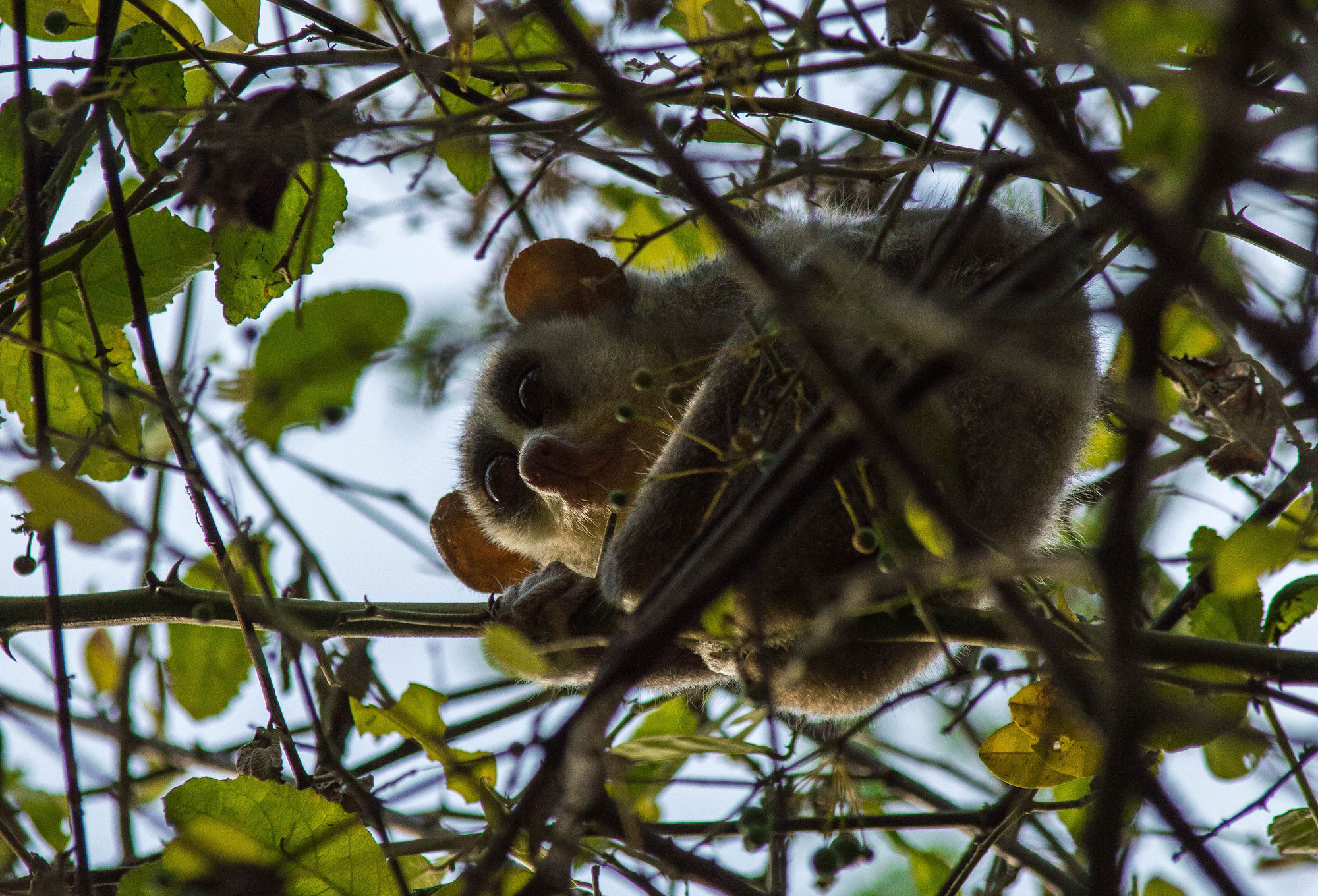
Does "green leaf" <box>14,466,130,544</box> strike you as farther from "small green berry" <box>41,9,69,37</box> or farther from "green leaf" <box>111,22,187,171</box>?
"small green berry" <box>41,9,69,37</box>

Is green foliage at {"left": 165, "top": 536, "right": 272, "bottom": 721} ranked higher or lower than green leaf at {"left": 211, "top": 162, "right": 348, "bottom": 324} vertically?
lower

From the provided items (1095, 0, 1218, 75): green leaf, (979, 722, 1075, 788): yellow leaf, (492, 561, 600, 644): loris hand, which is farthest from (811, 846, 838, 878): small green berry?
(1095, 0, 1218, 75): green leaf

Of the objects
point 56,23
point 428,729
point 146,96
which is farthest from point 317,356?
point 56,23

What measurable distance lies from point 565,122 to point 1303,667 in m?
1.79

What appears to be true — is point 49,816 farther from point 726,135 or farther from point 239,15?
point 726,135

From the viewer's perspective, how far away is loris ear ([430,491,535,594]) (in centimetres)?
413

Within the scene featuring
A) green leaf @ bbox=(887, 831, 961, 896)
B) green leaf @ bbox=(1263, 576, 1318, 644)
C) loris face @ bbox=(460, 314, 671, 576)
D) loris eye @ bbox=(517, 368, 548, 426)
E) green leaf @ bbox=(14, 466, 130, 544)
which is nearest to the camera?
green leaf @ bbox=(14, 466, 130, 544)

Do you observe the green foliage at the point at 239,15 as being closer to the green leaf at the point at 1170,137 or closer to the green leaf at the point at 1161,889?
the green leaf at the point at 1170,137

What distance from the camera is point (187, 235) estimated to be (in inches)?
109

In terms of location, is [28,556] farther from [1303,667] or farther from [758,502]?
[1303,667]

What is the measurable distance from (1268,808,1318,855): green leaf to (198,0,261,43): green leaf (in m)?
3.08

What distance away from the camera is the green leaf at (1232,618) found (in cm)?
239

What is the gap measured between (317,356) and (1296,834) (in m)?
2.48

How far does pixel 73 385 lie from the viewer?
10.0ft
